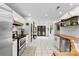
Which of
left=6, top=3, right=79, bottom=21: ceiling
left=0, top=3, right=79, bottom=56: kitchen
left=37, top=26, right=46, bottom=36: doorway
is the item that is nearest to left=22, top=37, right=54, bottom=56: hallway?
left=0, top=3, right=79, bottom=56: kitchen

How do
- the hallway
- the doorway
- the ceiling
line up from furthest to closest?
the doorway
the hallway
the ceiling

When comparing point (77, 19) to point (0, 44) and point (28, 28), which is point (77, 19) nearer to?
point (0, 44)

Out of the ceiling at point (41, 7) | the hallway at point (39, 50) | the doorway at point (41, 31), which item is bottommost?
the hallway at point (39, 50)

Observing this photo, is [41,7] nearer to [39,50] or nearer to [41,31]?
[39,50]

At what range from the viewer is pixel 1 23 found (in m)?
2.65

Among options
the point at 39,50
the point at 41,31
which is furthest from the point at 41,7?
the point at 41,31

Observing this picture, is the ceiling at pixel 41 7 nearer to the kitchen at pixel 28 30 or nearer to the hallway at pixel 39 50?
the kitchen at pixel 28 30

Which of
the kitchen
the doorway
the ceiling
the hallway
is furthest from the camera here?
the doorway

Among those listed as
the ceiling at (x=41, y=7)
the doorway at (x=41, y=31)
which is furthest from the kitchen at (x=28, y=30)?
the doorway at (x=41, y=31)

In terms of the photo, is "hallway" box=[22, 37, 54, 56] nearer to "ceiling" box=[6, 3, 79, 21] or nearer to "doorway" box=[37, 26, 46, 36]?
"ceiling" box=[6, 3, 79, 21]

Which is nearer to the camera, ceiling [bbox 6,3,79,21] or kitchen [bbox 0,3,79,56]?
kitchen [bbox 0,3,79,56]

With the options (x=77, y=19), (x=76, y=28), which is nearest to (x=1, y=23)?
(x=77, y=19)

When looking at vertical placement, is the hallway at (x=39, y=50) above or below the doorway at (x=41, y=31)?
below

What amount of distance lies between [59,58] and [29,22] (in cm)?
939
